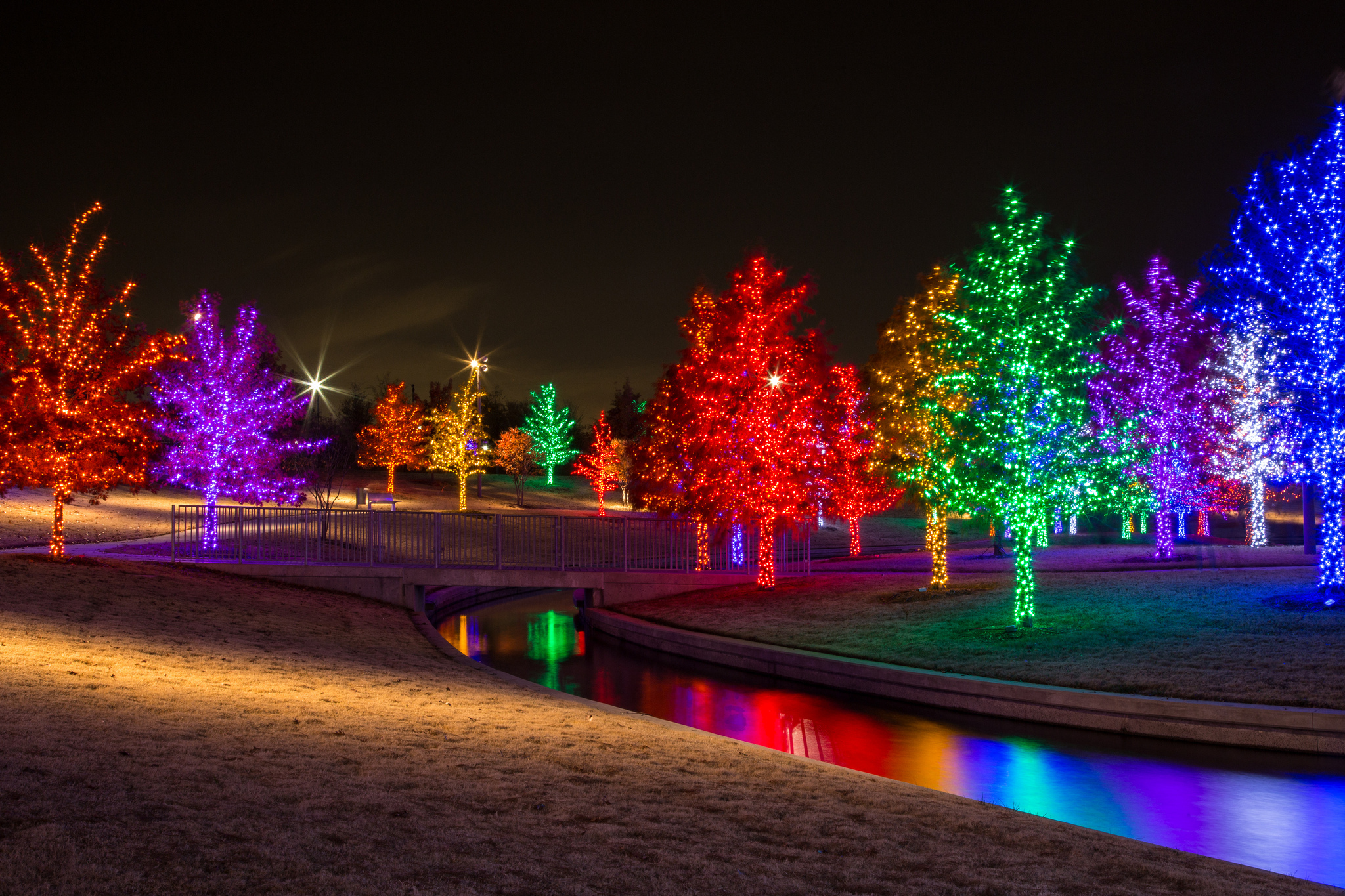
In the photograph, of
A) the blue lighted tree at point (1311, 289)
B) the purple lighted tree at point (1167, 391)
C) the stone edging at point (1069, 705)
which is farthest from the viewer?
the purple lighted tree at point (1167, 391)

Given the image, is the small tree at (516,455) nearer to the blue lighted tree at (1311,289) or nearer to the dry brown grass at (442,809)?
the blue lighted tree at (1311,289)

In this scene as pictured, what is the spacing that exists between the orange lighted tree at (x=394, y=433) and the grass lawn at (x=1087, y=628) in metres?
42.3

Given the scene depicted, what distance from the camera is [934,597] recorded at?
71.7ft

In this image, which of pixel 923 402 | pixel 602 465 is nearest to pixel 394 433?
pixel 602 465

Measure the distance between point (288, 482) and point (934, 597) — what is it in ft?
88.1

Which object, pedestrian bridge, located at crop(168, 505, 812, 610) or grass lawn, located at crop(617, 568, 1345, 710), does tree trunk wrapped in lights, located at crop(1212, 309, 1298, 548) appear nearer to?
grass lawn, located at crop(617, 568, 1345, 710)

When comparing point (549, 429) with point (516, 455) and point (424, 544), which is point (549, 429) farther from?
point (424, 544)

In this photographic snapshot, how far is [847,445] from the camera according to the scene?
27531 mm

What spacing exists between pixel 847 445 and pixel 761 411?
3094mm

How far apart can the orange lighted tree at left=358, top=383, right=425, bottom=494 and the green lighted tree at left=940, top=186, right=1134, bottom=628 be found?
165 ft

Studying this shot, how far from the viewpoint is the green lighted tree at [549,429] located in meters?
82.6

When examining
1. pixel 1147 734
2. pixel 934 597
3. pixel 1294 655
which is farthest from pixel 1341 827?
pixel 934 597

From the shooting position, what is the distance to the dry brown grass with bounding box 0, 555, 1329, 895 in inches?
198

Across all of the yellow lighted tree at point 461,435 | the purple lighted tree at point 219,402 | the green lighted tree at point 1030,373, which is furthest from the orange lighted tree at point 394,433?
the green lighted tree at point 1030,373
